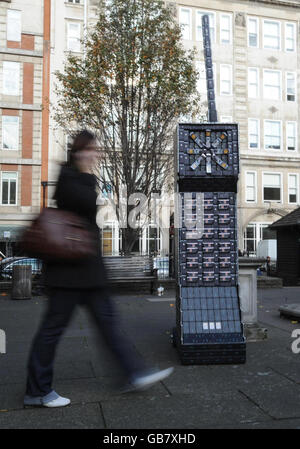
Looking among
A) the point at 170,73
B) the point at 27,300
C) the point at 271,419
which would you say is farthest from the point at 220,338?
the point at 170,73

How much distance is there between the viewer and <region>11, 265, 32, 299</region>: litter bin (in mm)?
10906

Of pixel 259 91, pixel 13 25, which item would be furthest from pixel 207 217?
pixel 259 91

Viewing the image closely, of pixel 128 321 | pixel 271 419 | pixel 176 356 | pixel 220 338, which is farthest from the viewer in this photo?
pixel 128 321

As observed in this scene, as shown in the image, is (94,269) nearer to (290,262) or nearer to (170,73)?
(170,73)

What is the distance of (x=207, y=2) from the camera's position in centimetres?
3378

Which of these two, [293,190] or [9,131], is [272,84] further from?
[9,131]

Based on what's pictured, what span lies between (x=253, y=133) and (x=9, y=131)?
61.5 feet

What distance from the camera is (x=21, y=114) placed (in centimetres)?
2934

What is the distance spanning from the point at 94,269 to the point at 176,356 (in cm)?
199

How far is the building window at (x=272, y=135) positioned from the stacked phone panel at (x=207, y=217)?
32.0 m

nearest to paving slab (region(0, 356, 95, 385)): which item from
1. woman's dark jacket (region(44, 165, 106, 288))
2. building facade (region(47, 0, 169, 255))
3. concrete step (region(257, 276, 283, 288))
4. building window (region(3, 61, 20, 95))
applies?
woman's dark jacket (region(44, 165, 106, 288))

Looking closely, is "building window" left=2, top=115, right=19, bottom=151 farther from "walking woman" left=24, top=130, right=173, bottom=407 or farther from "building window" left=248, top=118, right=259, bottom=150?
"walking woman" left=24, top=130, right=173, bottom=407

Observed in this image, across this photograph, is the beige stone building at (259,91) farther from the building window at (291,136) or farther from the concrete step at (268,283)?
the concrete step at (268,283)

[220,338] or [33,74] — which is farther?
[33,74]
